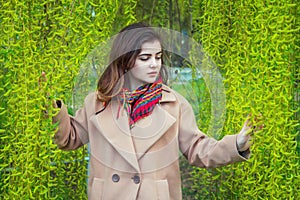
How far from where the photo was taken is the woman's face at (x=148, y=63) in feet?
5.01

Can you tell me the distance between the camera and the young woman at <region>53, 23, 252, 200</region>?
1563mm

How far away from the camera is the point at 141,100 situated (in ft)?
5.15

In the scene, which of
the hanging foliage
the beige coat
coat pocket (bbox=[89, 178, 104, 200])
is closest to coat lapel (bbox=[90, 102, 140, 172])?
the beige coat

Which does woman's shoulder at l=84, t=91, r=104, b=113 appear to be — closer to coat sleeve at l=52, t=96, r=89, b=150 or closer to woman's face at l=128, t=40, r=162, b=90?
coat sleeve at l=52, t=96, r=89, b=150

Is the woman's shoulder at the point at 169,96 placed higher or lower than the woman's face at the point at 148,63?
lower

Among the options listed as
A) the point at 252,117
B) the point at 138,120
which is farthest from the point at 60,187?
the point at 252,117

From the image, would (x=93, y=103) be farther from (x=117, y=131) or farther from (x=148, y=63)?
(x=148, y=63)

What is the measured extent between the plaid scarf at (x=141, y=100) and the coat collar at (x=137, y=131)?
0.05 feet

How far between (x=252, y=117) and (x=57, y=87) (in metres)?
0.57

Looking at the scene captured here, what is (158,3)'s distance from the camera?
2.47m

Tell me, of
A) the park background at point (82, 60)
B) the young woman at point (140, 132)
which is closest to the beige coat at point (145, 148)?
the young woman at point (140, 132)

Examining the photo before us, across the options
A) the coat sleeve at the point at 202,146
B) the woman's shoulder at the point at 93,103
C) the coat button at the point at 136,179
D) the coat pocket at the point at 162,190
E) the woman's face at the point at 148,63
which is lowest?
the coat pocket at the point at 162,190

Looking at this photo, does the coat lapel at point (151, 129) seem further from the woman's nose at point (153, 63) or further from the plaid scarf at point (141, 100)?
the woman's nose at point (153, 63)

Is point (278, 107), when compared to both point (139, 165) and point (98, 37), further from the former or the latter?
point (98, 37)
